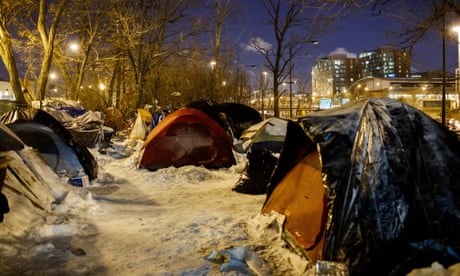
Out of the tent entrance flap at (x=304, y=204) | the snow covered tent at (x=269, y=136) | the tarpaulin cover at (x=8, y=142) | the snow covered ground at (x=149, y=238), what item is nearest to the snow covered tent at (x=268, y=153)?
the snow covered tent at (x=269, y=136)

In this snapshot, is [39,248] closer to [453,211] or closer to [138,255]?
[138,255]

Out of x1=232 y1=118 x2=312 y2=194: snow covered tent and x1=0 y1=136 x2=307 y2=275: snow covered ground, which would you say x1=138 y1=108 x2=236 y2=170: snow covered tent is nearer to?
x1=232 y1=118 x2=312 y2=194: snow covered tent

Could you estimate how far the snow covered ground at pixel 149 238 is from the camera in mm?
4852

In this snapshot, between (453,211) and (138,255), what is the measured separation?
389cm

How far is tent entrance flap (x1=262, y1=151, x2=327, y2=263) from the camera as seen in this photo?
4.93 metres

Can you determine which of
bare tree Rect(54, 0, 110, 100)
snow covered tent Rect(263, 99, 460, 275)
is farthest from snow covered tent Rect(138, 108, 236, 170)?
bare tree Rect(54, 0, 110, 100)

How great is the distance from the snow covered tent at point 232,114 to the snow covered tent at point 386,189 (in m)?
14.6

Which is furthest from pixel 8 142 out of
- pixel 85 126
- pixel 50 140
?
pixel 85 126

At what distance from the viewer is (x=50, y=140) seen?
31.4 feet

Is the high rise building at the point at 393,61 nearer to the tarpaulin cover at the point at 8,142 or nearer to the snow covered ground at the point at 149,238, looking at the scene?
the snow covered ground at the point at 149,238

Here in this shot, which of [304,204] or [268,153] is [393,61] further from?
[304,204]

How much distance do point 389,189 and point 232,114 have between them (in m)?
16.4

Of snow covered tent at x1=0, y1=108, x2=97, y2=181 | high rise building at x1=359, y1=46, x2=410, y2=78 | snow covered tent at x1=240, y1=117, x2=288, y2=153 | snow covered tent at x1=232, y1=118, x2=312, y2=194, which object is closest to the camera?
snow covered tent at x1=232, y1=118, x2=312, y2=194

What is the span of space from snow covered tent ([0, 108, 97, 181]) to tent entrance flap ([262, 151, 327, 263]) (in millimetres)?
5515
